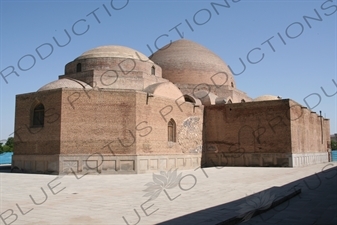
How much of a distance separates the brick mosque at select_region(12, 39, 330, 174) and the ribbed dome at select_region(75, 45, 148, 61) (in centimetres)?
7

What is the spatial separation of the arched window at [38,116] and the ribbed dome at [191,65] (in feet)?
40.6

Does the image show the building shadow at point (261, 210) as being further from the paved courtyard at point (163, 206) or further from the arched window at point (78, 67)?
the arched window at point (78, 67)

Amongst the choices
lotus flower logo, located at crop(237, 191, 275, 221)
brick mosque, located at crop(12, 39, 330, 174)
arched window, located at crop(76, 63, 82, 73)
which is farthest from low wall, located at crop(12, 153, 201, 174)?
lotus flower logo, located at crop(237, 191, 275, 221)

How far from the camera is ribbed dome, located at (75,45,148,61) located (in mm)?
21719

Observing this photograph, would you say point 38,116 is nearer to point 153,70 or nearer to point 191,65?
point 153,70

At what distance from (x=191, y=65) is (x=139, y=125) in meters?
12.5

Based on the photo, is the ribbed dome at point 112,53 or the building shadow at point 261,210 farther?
the ribbed dome at point 112,53

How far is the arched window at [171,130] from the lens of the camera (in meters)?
19.2

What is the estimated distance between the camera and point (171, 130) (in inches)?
763

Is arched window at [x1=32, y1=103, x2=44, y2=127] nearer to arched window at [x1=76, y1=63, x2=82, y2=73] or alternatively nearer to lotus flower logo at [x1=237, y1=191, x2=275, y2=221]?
arched window at [x1=76, y1=63, x2=82, y2=73]

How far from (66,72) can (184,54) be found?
414 inches

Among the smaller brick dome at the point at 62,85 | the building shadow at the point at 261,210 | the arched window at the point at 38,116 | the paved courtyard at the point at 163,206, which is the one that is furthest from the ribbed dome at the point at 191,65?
the building shadow at the point at 261,210

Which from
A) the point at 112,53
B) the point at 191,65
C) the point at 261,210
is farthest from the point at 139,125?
the point at 191,65

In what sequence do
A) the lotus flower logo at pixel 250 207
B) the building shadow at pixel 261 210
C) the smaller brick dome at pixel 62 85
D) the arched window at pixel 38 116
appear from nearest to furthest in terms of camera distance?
the building shadow at pixel 261 210 → the lotus flower logo at pixel 250 207 → the arched window at pixel 38 116 → the smaller brick dome at pixel 62 85
